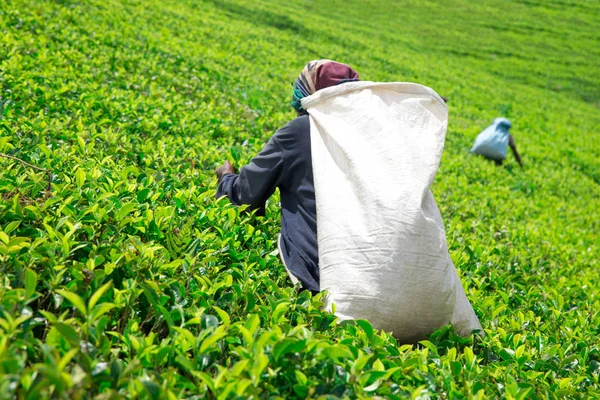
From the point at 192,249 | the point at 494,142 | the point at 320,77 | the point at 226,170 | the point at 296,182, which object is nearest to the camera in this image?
the point at 192,249

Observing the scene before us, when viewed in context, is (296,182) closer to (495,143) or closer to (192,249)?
(192,249)

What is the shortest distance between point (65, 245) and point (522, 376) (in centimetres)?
200

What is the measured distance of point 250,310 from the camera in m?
1.97

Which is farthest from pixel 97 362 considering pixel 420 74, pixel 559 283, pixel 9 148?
pixel 420 74

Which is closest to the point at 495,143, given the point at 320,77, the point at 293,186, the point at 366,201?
the point at 320,77

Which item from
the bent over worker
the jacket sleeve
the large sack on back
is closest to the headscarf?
the bent over worker

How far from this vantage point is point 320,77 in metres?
2.86

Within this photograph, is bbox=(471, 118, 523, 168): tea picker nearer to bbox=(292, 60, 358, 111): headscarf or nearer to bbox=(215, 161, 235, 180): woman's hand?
bbox=(292, 60, 358, 111): headscarf

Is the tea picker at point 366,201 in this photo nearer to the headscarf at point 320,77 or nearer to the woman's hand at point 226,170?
the headscarf at point 320,77

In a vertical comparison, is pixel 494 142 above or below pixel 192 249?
below

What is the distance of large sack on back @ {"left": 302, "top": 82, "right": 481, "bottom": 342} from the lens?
2.22m

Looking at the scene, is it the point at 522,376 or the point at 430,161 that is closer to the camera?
the point at 522,376

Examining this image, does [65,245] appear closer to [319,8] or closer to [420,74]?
[420,74]

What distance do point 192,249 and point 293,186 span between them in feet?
2.31
